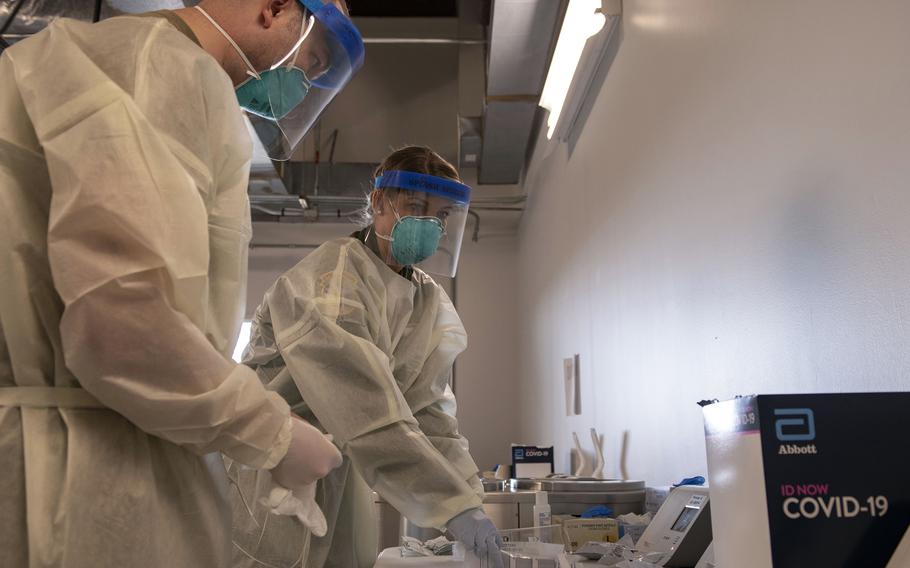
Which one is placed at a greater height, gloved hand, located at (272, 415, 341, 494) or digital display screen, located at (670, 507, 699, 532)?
gloved hand, located at (272, 415, 341, 494)

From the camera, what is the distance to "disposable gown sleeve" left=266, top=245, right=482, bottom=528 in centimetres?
137

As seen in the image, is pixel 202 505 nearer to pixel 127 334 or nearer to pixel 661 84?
pixel 127 334

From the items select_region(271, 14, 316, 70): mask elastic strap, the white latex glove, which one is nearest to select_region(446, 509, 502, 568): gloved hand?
the white latex glove

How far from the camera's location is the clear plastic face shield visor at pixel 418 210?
1.72 m

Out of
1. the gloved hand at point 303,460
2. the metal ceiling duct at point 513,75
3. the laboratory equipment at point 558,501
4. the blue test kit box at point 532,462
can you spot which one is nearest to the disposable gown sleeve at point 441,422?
the laboratory equipment at point 558,501

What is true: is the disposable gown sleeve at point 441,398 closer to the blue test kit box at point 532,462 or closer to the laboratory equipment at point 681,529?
the laboratory equipment at point 681,529

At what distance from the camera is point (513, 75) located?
3.49 metres

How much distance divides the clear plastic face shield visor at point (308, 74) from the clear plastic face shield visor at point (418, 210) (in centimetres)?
44

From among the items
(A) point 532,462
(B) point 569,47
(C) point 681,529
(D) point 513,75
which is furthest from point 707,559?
(D) point 513,75

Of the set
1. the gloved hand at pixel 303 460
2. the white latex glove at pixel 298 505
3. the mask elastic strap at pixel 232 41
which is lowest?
the white latex glove at pixel 298 505

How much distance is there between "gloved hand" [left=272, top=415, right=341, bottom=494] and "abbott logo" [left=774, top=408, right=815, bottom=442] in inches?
20.5

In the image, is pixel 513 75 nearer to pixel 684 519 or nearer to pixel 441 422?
pixel 441 422

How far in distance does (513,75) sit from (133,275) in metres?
2.99

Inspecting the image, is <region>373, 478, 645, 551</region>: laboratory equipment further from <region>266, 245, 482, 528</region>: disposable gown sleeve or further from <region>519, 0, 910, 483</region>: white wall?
<region>266, 245, 482, 528</region>: disposable gown sleeve
